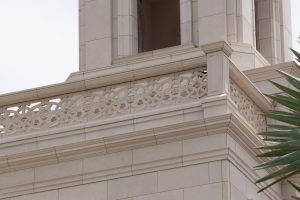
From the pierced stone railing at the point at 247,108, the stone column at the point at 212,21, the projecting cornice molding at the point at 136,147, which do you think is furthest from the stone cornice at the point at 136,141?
the stone column at the point at 212,21

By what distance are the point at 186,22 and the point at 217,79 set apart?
700 centimetres

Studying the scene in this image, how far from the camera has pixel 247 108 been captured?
96.0 ft

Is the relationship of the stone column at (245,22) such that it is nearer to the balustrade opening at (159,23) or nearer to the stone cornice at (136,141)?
the balustrade opening at (159,23)

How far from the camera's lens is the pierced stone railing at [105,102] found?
2814 centimetres

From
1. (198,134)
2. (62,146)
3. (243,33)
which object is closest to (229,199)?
(198,134)

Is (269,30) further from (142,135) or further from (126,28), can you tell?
(142,135)

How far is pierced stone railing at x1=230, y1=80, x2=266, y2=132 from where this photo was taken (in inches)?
1124

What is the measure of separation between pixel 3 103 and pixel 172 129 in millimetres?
3880

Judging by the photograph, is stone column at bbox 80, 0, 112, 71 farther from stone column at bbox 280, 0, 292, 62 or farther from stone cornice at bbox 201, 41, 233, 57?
stone cornice at bbox 201, 41, 233, 57

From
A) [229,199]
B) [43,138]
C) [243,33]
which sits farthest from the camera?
[243,33]

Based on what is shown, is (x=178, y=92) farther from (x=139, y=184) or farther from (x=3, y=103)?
(x=3, y=103)

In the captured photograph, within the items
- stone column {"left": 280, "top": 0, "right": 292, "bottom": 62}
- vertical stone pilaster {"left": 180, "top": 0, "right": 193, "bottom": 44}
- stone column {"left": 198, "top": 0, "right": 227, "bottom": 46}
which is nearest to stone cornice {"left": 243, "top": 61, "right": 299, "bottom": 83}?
stone column {"left": 198, "top": 0, "right": 227, "bottom": 46}

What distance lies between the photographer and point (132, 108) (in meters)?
28.5

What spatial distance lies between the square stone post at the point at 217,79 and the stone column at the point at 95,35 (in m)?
6.79
